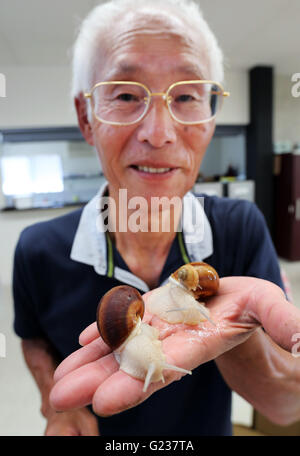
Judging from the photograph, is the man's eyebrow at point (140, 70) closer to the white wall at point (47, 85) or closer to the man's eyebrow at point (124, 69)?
the man's eyebrow at point (124, 69)

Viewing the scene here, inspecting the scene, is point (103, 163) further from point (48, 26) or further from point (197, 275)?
point (48, 26)

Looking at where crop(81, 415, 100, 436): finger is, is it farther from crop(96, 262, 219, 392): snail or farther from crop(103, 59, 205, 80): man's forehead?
crop(103, 59, 205, 80): man's forehead

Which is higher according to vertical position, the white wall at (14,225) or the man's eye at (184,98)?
the man's eye at (184,98)

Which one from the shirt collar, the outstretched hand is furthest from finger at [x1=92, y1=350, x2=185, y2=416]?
the shirt collar

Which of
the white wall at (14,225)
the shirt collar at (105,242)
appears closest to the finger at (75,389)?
the shirt collar at (105,242)

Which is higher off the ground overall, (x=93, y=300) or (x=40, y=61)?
(x=40, y=61)

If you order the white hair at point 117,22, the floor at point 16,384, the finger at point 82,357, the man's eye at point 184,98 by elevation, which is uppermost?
the white hair at point 117,22

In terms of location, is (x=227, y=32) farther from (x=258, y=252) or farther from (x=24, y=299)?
(x=24, y=299)

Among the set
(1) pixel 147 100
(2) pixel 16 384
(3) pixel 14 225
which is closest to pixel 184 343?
(1) pixel 147 100
